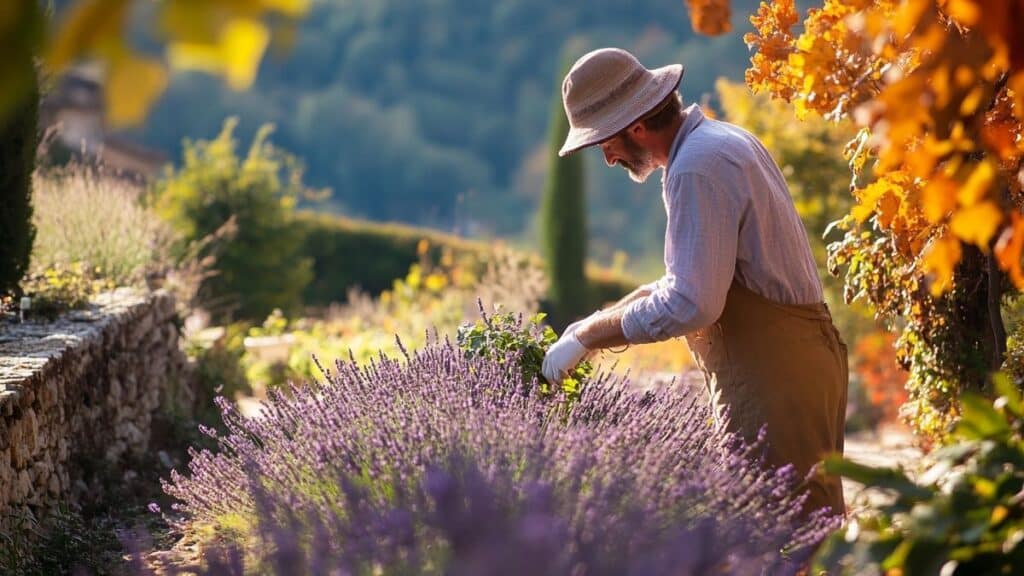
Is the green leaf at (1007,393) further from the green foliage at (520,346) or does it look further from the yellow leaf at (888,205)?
the green foliage at (520,346)

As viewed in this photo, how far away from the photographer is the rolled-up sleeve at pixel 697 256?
9.47 ft

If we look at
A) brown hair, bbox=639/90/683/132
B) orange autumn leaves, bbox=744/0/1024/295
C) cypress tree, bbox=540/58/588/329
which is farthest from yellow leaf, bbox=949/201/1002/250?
cypress tree, bbox=540/58/588/329

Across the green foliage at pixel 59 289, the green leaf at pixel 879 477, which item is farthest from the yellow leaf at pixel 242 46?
the green foliage at pixel 59 289

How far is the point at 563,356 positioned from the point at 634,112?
0.71 m

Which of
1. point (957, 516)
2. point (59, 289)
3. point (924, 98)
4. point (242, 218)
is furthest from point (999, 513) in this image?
point (242, 218)

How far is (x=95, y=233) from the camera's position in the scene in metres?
7.22

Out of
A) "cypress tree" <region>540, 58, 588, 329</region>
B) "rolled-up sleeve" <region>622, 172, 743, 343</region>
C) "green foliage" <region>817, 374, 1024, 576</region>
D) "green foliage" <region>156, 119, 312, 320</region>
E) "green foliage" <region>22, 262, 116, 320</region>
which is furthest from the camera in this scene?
"cypress tree" <region>540, 58, 588, 329</region>

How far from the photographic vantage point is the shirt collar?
3.09 meters

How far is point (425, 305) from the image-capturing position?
11477 millimetres

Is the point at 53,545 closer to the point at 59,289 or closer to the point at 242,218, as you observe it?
the point at 59,289

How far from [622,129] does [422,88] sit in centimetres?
4931

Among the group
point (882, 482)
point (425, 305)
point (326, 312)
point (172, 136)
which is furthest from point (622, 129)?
point (172, 136)

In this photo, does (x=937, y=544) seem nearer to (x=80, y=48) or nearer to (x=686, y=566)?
(x=686, y=566)

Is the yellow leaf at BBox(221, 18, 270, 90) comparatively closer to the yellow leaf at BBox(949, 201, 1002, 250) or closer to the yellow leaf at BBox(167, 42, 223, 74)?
the yellow leaf at BBox(167, 42, 223, 74)
